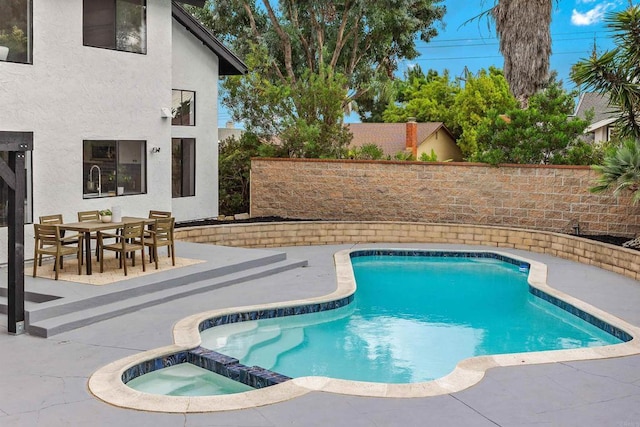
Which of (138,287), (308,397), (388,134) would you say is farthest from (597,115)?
(308,397)

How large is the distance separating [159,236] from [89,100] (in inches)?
136

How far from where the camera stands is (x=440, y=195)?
18625mm

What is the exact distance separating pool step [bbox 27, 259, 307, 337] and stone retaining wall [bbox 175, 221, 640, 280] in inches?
159

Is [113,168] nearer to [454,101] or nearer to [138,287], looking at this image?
[138,287]

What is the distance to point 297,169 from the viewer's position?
1953 cm

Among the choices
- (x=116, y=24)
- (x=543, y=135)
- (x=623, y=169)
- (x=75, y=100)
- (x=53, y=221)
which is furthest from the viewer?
(x=543, y=135)

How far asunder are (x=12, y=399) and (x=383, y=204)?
13.2 metres

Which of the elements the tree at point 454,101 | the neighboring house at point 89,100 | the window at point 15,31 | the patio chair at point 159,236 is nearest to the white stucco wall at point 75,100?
the neighboring house at point 89,100

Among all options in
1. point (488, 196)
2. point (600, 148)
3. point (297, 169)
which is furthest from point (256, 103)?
point (600, 148)

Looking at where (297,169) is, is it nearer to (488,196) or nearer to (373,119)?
(488,196)

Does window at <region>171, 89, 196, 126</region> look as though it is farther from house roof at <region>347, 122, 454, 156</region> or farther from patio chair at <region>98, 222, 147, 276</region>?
house roof at <region>347, 122, 454, 156</region>

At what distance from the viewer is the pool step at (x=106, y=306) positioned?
933cm

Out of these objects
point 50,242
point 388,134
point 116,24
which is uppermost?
point 116,24

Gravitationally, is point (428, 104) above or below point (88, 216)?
above
